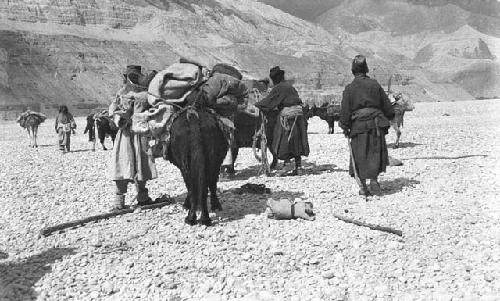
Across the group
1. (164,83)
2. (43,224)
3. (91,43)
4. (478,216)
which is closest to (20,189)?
(43,224)

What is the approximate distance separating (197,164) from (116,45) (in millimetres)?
99843

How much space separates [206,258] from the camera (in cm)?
563

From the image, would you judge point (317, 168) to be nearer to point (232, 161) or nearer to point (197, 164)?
point (232, 161)

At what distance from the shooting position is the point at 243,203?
818 cm

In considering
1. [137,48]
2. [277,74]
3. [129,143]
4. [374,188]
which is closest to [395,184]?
[374,188]

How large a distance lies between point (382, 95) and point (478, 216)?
2340 millimetres

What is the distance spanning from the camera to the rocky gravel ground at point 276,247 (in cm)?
482

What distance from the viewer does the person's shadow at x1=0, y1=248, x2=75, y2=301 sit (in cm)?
498

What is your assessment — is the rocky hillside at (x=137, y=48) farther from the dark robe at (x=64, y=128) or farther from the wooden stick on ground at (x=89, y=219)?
the wooden stick on ground at (x=89, y=219)

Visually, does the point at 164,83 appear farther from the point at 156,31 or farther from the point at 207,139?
the point at 156,31

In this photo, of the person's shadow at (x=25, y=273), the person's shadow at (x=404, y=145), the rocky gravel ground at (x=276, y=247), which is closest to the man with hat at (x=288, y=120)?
the rocky gravel ground at (x=276, y=247)

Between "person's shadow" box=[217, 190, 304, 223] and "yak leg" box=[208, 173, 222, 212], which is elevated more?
"yak leg" box=[208, 173, 222, 212]

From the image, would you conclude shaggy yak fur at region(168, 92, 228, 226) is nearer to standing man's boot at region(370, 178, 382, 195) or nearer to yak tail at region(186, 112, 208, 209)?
yak tail at region(186, 112, 208, 209)

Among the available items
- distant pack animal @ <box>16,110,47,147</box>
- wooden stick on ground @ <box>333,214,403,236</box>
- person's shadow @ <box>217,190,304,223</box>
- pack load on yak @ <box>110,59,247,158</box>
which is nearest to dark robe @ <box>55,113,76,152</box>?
distant pack animal @ <box>16,110,47,147</box>
